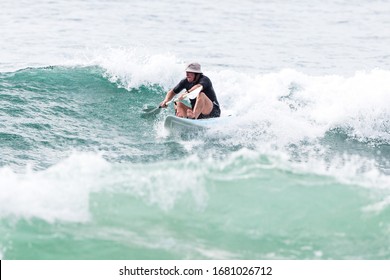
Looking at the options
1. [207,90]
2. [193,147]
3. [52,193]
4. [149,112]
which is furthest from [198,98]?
[52,193]

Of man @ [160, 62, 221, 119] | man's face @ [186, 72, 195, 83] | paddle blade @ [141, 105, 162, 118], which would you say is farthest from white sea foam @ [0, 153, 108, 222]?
paddle blade @ [141, 105, 162, 118]

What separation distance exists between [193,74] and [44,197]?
4759mm

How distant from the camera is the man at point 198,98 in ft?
39.3

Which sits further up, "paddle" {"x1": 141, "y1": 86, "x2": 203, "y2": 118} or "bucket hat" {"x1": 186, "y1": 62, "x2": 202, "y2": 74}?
"bucket hat" {"x1": 186, "y1": 62, "x2": 202, "y2": 74}

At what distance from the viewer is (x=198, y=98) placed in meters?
12.0

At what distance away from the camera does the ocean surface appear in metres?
7.68

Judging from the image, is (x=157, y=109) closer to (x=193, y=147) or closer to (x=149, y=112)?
(x=149, y=112)

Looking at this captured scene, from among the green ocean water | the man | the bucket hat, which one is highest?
the bucket hat

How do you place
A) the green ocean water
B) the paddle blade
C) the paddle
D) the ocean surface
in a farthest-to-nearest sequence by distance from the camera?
the paddle blade → the paddle → the ocean surface → the green ocean water

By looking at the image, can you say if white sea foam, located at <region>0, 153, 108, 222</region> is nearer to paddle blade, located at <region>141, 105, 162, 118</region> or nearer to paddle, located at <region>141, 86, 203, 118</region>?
paddle, located at <region>141, 86, 203, 118</region>

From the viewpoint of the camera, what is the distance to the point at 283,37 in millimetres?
23391

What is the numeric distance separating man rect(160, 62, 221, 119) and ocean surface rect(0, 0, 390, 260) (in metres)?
0.38
